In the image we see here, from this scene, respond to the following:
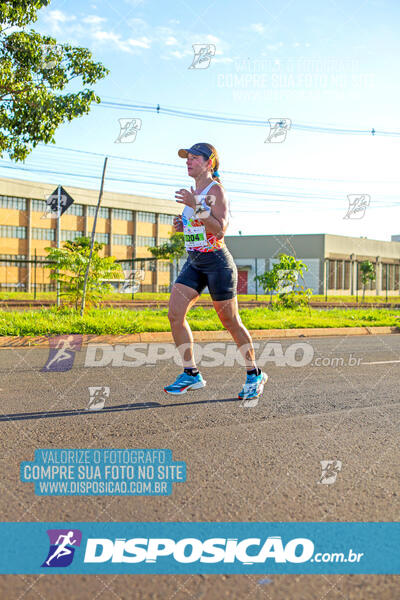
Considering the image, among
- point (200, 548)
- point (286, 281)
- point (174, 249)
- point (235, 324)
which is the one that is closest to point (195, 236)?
point (235, 324)

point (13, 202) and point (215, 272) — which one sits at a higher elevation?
point (13, 202)

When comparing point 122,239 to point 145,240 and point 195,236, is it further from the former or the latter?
point 195,236

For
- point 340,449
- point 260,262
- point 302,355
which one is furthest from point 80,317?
point 260,262

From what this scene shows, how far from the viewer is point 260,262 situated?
→ 62.9 metres

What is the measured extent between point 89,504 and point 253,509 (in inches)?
28.2

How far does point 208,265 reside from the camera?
16.6 ft

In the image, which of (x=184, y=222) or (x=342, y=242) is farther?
(x=342, y=242)

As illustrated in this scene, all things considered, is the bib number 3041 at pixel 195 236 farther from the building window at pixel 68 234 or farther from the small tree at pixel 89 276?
the building window at pixel 68 234

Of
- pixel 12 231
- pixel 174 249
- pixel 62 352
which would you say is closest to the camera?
pixel 62 352

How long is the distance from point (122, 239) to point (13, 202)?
13560mm

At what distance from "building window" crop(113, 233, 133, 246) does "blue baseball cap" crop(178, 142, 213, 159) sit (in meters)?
62.4

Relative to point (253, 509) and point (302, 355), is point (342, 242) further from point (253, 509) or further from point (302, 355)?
point (253, 509)

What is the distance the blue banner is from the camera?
220 centimetres

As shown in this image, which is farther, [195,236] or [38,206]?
[38,206]
